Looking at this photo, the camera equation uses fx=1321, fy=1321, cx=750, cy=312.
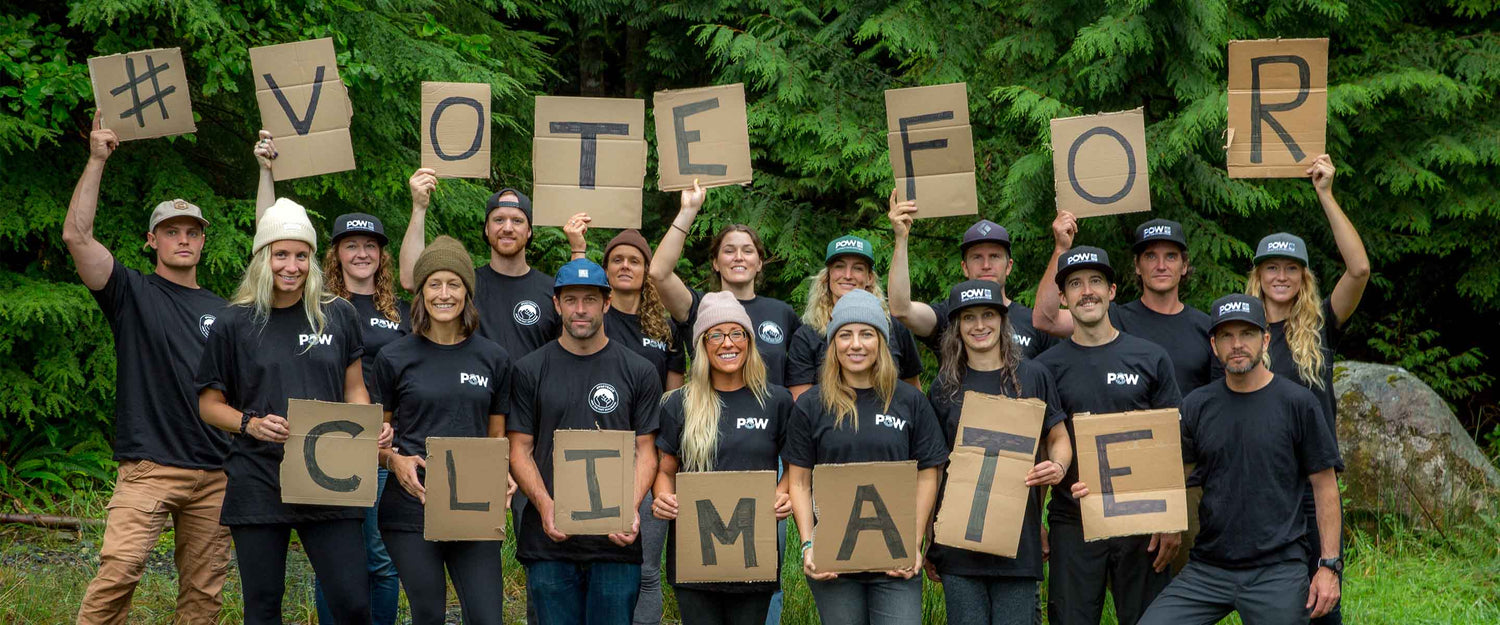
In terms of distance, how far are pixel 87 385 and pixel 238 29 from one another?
9.07 ft

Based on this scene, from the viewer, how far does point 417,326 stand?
→ 554 cm

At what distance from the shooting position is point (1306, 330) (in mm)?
6156

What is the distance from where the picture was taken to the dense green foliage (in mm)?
9297

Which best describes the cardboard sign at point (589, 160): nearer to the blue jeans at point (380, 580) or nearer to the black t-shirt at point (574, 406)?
the black t-shirt at point (574, 406)

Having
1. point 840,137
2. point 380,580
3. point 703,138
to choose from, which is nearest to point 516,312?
point 703,138

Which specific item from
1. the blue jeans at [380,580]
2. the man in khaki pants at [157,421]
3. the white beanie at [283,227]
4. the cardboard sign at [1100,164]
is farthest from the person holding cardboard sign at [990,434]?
the man in khaki pants at [157,421]

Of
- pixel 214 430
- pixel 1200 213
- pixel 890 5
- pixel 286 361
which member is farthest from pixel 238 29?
pixel 1200 213

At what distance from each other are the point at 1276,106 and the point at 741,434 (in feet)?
11.1

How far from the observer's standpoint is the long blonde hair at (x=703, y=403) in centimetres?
534

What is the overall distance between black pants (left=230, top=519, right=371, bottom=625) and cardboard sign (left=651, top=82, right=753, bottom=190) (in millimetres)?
2470

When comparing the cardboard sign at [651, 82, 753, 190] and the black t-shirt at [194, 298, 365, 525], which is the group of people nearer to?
the black t-shirt at [194, 298, 365, 525]

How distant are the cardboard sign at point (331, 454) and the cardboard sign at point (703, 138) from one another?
2.16 m

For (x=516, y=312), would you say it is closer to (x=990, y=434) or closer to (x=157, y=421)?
(x=157, y=421)

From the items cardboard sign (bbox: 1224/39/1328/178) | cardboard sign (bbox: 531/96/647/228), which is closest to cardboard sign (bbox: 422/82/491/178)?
cardboard sign (bbox: 531/96/647/228)
